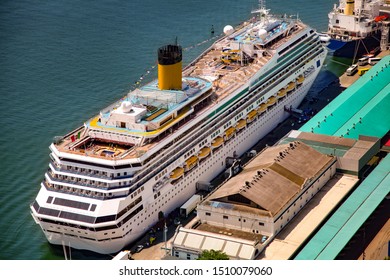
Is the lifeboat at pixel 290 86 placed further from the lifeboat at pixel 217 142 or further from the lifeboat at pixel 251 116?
the lifeboat at pixel 217 142

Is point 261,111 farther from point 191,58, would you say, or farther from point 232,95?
point 191,58

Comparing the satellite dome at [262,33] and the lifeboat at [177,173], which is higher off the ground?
the satellite dome at [262,33]

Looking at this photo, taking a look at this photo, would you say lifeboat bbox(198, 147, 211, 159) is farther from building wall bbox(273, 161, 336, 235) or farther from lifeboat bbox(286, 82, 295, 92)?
lifeboat bbox(286, 82, 295, 92)

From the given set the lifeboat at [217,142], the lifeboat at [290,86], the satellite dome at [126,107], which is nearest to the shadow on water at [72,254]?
the satellite dome at [126,107]

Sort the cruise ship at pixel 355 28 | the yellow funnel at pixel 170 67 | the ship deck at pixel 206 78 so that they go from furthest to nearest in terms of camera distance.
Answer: the cruise ship at pixel 355 28 → the yellow funnel at pixel 170 67 → the ship deck at pixel 206 78

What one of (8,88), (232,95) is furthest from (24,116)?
(232,95)

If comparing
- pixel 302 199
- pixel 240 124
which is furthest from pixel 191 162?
pixel 302 199

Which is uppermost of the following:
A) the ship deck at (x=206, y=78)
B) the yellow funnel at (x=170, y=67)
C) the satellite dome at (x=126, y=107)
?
the yellow funnel at (x=170, y=67)
